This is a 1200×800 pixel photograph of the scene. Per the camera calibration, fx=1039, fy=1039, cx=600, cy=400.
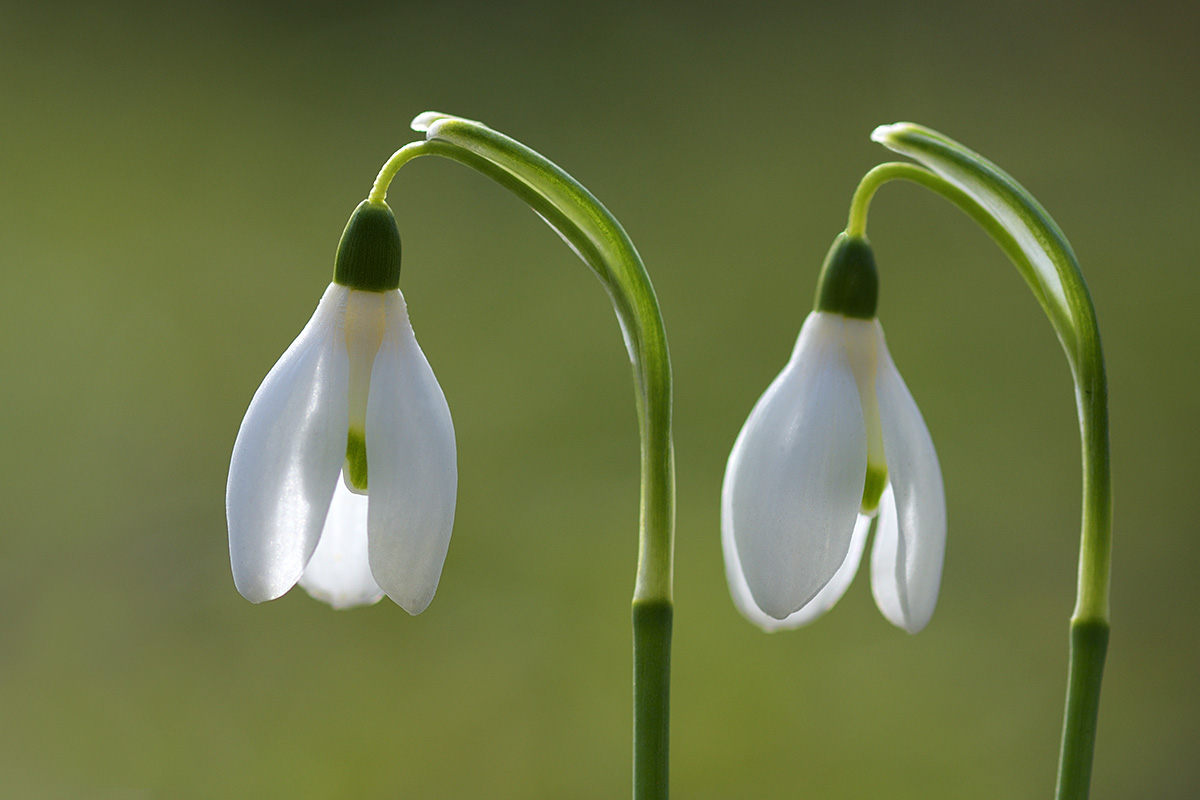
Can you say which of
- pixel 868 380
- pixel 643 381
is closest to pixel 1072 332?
pixel 868 380

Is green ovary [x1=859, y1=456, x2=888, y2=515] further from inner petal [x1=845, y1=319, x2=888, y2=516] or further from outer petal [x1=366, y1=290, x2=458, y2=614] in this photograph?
outer petal [x1=366, y1=290, x2=458, y2=614]

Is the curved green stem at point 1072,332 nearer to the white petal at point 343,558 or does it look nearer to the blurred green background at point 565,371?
the white petal at point 343,558

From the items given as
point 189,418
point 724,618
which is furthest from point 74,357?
point 724,618

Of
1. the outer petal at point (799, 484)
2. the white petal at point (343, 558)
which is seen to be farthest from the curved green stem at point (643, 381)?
the white petal at point (343, 558)

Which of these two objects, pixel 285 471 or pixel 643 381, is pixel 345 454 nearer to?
pixel 285 471

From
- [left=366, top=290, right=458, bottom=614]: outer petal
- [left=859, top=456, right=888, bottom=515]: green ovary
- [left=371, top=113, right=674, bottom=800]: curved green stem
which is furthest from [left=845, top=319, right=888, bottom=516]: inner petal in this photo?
[left=366, top=290, right=458, bottom=614]: outer petal

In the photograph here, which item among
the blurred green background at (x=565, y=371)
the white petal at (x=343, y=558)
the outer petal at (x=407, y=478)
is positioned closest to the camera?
the outer petal at (x=407, y=478)

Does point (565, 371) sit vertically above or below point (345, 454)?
above
